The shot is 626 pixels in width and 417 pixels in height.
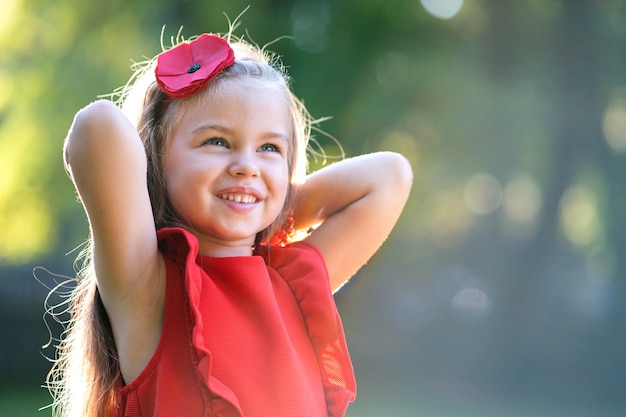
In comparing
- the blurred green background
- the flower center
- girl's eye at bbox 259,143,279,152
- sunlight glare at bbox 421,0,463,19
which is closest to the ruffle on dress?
girl's eye at bbox 259,143,279,152

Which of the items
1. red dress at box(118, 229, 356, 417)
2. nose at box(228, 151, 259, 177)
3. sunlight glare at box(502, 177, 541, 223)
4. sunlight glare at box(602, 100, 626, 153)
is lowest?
sunlight glare at box(502, 177, 541, 223)

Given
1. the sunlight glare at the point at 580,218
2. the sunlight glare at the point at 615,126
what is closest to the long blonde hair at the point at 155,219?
the sunlight glare at the point at 615,126

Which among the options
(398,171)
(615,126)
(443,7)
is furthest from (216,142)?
(615,126)

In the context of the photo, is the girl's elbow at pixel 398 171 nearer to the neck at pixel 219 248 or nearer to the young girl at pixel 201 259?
the young girl at pixel 201 259

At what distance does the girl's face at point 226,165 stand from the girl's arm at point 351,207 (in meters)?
0.25

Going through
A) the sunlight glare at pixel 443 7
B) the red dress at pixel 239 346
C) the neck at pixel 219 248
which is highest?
the sunlight glare at pixel 443 7

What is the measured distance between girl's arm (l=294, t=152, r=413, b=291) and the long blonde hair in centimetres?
10

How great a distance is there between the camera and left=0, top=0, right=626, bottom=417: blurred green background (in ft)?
26.9

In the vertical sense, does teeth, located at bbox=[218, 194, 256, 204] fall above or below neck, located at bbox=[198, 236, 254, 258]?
above

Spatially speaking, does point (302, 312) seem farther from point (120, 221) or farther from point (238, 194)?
point (120, 221)

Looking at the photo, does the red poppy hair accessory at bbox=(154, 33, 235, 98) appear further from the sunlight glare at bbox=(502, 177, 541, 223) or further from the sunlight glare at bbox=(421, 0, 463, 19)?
the sunlight glare at bbox=(502, 177, 541, 223)

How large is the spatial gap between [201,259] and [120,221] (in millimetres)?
277

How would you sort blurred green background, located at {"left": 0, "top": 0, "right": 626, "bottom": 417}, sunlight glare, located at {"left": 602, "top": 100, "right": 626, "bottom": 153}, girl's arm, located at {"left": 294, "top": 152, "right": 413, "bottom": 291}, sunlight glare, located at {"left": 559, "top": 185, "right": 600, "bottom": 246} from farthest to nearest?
sunlight glare, located at {"left": 559, "top": 185, "right": 600, "bottom": 246} → sunlight glare, located at {"left": 602, "top": 100, "right": 626, "bottom": 153} → blurred green background, located at {"left": 0, "top": 0, "right": 626, "bottom": 417} → girl's arm, located at {"left": 294, "top": 152, "right": 413, "bottom": 291}

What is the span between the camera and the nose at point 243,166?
1.53 metres
